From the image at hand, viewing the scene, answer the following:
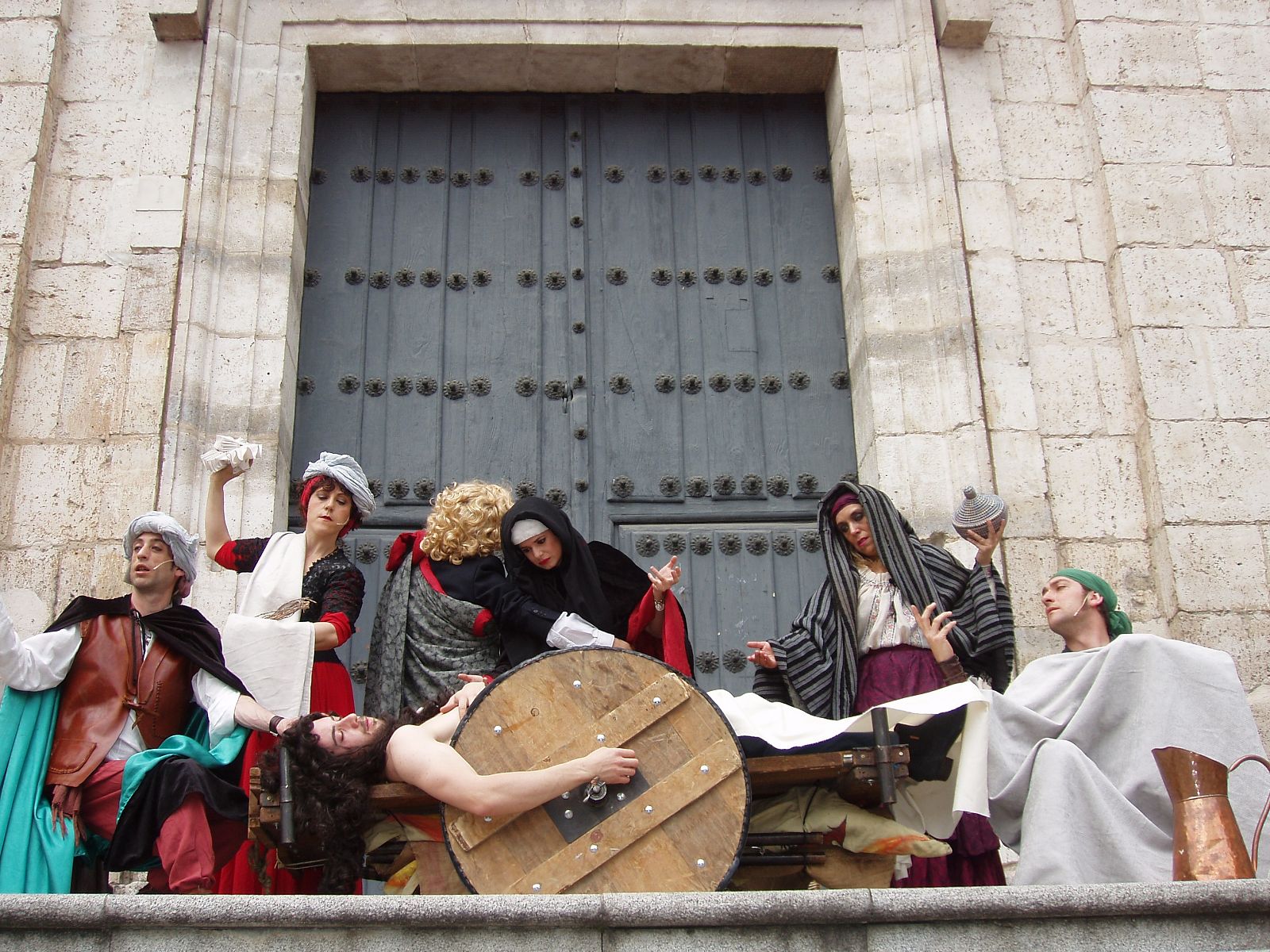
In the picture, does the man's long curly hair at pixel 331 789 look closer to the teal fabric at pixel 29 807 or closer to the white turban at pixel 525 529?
the teal fabric at pixel 29 807

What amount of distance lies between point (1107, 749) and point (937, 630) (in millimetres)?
615

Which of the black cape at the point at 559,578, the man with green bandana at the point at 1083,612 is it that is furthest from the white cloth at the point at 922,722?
the man with green bandana at the point at 1083,612

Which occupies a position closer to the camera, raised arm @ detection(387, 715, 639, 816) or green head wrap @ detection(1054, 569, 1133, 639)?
raised arm @ detection(387, 715, 639, 816)

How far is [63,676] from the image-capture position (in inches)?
170

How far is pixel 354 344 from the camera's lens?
21.3 ft

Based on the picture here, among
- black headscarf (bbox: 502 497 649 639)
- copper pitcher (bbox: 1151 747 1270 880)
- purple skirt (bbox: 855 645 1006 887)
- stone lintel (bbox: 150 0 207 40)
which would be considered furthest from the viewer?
stone lintel (bbox: 150 0 207 40)

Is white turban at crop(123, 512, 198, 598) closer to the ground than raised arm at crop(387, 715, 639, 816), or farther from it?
farther from it

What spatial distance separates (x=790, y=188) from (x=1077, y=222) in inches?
52.0

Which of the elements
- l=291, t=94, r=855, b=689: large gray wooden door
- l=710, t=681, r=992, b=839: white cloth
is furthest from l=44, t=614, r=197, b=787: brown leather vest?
l=710, t=681, r=992, b=839: white cloth

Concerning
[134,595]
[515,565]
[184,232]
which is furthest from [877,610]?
[184,232]

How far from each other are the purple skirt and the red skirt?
5.33 ft

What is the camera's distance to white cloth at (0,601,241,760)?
4.14 metres

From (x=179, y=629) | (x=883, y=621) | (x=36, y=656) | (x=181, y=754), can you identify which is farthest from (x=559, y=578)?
(x=36, y=656)

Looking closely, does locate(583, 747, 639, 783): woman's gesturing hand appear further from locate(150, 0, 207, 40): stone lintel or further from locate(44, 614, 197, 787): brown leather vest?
locate(150, 0, 207, 40): stone lintel
